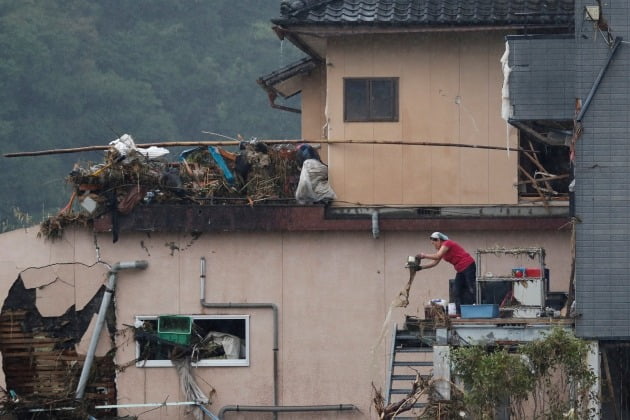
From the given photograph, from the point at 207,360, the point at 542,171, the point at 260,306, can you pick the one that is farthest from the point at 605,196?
the point at 207,360

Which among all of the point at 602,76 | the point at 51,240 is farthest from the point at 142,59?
the point at 602,76

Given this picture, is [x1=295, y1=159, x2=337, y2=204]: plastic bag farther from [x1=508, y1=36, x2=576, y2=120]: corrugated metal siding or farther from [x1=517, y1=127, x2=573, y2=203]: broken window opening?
[x1=508, y1=36, x2=576, y2=120]: corrugated metal siding

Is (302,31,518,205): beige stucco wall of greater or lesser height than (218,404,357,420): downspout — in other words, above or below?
above

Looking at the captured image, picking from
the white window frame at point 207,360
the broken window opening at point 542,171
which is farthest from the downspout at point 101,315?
the broken window opening at point 542,171

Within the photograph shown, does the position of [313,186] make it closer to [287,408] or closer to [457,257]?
[457,257]

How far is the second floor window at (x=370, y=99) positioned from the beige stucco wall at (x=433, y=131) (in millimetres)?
86

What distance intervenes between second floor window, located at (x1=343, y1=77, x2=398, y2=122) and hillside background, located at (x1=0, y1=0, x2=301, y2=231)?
21.9 metres

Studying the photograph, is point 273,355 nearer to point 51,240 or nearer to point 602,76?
point 51,240

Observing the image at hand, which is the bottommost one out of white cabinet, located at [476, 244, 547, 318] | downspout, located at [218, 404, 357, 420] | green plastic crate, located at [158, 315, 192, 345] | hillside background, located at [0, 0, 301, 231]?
downspout, located at [218, 404, 357, 420]

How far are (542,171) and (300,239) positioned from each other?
11.0ft

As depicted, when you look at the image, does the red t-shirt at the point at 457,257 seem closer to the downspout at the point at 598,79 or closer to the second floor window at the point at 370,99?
the downspout at the point at 598,79

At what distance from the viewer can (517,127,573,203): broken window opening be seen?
23.1 m

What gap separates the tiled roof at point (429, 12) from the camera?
22547mm

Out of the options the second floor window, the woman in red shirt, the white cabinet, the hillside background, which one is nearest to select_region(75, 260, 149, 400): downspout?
the second floor window
